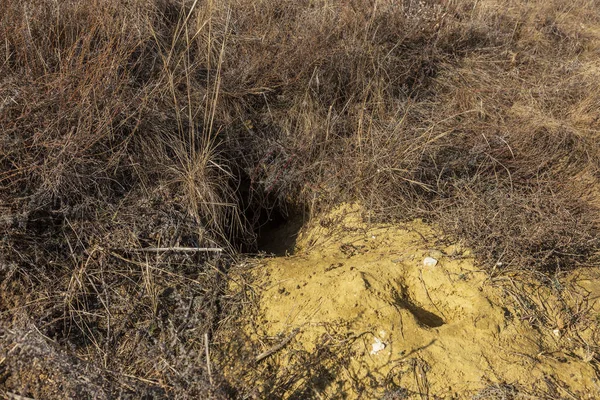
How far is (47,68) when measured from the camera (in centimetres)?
266

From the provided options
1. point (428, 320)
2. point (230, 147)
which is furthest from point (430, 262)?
point (230, 147)

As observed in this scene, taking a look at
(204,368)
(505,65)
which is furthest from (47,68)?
(505,65)

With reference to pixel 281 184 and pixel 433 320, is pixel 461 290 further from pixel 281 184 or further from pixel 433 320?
pixel 281 184

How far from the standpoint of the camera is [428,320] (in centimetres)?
222

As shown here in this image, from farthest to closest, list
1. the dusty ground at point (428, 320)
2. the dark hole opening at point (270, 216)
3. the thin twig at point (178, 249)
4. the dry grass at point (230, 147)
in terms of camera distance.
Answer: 1. the dark hole opening at point (270, 216)
2. the thin twig at point (178, 249)
3. the dry grass at point (230, 147)
4. the dusty ground at point (428, 320)

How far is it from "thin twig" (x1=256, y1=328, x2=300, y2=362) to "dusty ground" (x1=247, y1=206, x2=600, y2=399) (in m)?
0.03

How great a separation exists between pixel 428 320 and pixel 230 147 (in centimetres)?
171

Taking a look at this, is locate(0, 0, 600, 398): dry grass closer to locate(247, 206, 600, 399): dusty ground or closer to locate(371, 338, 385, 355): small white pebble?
locate(247, 206, 600, 399): dusty ground

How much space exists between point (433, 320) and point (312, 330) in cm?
63

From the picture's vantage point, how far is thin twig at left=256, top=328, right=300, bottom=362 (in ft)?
6.60

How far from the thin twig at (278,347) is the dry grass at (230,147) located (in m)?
0.27

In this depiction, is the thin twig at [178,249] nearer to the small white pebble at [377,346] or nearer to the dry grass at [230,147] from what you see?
the dry grass at [230,147]

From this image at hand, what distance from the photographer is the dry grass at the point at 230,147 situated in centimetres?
214

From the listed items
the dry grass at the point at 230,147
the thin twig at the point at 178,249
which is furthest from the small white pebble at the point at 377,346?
the thin twig at the point at 178,249
